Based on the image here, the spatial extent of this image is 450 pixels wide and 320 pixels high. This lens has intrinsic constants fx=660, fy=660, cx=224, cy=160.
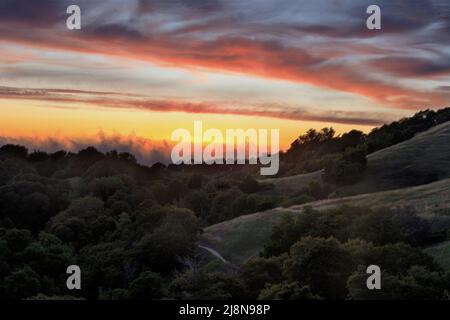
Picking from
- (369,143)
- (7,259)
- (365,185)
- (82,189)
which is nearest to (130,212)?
(82,189)

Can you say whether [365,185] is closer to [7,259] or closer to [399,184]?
[399,184]

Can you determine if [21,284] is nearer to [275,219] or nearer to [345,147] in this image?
[275,219]

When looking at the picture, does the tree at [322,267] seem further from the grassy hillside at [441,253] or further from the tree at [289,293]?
the grassy hillside at [441,253]

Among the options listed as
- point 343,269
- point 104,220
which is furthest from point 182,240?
point 343,269

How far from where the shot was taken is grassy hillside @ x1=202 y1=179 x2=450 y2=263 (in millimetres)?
71000

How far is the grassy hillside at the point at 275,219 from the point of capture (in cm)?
7100

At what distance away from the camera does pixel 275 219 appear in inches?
3258

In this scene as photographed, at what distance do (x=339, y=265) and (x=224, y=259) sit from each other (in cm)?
2402

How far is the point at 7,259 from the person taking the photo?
227 feet

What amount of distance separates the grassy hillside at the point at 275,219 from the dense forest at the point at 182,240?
2641 mm

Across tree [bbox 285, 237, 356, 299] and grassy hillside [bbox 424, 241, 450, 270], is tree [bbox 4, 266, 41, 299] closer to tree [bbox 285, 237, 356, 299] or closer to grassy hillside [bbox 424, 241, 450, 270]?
tree [bbox 285, 237, 356, 299]

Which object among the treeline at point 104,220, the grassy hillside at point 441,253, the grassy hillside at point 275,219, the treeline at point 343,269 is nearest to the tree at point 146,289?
the treeline at point 104,220

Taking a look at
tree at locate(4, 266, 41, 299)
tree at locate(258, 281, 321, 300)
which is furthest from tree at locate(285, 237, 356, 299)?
tree at locate(4, 266, 41, 299)

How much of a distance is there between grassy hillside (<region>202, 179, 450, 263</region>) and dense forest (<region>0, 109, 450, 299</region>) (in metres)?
2.64
